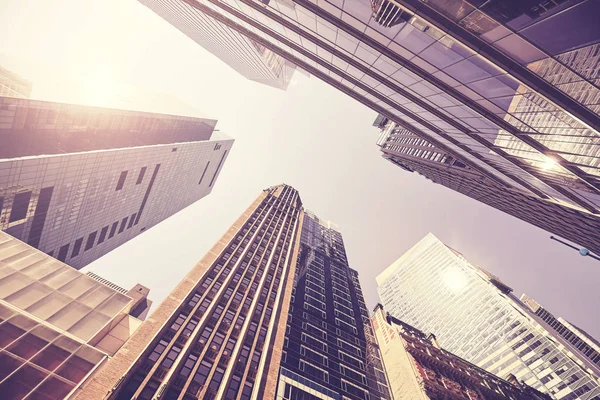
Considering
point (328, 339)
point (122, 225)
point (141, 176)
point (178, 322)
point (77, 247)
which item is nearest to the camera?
point (178, 322)

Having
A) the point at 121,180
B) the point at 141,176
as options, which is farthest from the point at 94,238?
the point at 141,176

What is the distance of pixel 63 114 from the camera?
48531 mm

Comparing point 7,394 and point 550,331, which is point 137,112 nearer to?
point 7,394

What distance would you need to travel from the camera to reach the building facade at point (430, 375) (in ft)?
156

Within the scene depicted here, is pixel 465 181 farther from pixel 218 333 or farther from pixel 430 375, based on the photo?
pixel 218 333

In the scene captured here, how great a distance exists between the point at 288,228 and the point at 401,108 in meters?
58.5

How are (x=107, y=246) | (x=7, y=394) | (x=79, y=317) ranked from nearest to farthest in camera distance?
(x=7, y=394) < (x=79, y=317) < (x=107, y=246)

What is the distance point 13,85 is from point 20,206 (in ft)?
63.9

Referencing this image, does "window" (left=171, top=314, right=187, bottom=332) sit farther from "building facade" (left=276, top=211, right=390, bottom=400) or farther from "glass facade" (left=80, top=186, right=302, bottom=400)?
"building facade" (left=276, top=211, right=390, bottom=400)

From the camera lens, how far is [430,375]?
5050 cm

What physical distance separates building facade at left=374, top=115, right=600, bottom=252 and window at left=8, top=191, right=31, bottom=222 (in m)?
65.4

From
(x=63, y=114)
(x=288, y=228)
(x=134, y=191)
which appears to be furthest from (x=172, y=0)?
(x=288, y=228)

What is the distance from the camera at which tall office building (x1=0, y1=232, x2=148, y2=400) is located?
1548cm

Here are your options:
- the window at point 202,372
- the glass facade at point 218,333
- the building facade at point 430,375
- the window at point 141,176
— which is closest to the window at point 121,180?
the window at point 141,176
